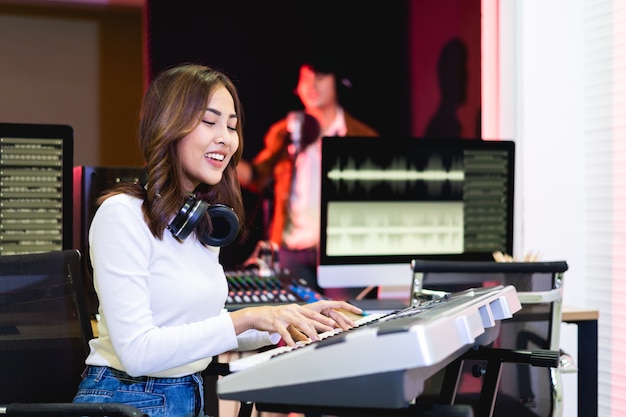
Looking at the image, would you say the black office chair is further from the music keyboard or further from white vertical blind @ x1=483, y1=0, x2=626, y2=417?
white vertical blind @ x1=483, y1=0, x2=626, y2=417

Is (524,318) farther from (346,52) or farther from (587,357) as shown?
(346,52)

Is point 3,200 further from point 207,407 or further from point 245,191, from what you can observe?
point 245,191

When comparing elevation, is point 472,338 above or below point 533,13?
below

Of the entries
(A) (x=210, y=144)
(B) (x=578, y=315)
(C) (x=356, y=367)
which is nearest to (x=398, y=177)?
(B) (x=578, y=315)

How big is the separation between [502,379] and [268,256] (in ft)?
3.94

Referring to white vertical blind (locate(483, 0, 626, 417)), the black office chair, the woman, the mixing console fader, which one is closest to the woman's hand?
the woman

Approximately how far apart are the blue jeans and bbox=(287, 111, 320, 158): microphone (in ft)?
14.2

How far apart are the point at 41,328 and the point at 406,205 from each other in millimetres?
1517

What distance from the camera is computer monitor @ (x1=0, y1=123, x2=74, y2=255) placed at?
2.45 m

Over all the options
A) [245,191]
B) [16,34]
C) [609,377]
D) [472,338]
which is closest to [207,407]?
[472,338]

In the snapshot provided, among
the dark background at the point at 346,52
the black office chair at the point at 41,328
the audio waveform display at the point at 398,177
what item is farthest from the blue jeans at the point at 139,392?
the dark background at the point at 346,52

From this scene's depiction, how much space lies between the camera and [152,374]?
1644mm

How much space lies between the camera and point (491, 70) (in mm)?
3432

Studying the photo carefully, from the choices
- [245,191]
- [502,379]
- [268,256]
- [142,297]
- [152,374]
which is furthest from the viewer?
[245,191]
